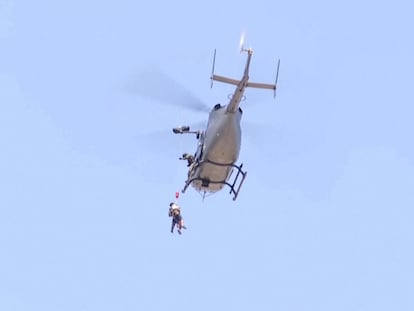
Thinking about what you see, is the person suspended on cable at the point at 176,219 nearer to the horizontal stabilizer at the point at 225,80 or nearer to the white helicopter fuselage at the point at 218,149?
the white helicopter fuselage at the point at 218,149

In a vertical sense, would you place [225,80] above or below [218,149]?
above

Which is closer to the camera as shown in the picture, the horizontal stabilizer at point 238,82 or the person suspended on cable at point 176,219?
the horizontal stabilizer at point 238,82

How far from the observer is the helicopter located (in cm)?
7206

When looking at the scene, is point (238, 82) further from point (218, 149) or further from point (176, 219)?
point (176, 219)

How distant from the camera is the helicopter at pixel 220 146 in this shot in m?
72.1

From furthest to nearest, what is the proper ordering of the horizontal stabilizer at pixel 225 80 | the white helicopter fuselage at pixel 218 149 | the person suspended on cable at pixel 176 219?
the person suspended on cable at pixel 176 219, the white helicopter fuselage at pixel 218 149, the horizontal stabilizer at pixel 225 80

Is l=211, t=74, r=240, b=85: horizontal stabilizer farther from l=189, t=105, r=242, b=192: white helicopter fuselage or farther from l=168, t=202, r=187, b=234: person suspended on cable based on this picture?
l=168, t=202, r=187, b=234: person suspended on cable

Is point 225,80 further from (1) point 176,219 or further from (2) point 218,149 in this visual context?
(1) point 176,219

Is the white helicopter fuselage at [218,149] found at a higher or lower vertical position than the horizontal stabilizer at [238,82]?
lower

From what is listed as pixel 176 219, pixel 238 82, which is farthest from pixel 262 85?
pixel 176 219

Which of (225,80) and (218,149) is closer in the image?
(225,80)

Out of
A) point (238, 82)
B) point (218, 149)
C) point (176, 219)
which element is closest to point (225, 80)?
point (238, 82)

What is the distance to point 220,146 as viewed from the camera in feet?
239

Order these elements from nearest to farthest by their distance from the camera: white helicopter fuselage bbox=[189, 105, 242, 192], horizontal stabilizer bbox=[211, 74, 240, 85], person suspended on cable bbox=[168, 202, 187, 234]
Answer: horizontal stabilizer bbox=[211, 74, 240, 85] < white helicopter fuselage bbox=[189, 105, 242, 192] < person suspended on cable bbox=[168, 202, 187, 234]
